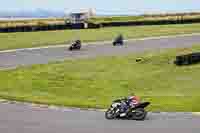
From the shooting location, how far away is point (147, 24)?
73.9m

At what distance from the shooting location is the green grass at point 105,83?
2392 centimetres

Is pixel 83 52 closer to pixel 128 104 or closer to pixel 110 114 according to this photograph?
pixel 110 114

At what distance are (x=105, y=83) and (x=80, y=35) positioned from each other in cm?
3079

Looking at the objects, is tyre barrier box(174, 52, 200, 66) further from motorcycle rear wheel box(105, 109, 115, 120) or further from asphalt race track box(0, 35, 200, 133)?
motorcycle rear wheel box(105, 109, 115, 120)

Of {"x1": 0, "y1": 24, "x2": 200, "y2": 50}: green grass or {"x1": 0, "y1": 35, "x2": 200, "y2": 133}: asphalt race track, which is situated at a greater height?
Answer: {"x1": 0, "y1": 24, "x2": 200, "y2": 50}: green grass

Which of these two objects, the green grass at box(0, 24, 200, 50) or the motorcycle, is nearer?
the motorcycle

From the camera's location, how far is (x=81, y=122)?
59.2 feet

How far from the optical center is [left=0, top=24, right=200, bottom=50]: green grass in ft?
176

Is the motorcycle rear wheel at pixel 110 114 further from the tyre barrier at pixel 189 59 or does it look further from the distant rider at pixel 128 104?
the tyre barrier at pixel 189 59

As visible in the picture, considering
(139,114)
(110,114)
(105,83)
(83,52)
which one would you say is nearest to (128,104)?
(139,114)

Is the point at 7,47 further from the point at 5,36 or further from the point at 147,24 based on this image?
the point at 147,24

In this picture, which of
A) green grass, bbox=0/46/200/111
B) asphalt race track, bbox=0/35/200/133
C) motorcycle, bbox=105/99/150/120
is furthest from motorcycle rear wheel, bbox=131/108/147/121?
green grass, bbox=0/46/200/111

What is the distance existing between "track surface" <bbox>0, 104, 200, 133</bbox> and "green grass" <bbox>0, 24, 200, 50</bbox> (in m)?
31.1

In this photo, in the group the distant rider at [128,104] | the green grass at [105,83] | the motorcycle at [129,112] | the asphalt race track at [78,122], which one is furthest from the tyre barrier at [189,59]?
the distant rider at [128,104]
